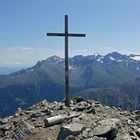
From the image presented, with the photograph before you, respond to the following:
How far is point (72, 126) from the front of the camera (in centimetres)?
1980

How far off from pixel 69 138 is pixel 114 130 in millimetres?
2186

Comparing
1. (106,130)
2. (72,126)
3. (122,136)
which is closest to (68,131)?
(72,126)

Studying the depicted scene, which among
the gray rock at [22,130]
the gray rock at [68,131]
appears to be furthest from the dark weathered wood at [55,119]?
the gray rock at [68,131]

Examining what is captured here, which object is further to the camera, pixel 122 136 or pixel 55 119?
pixel 55 119

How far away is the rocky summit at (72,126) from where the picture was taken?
18.4m

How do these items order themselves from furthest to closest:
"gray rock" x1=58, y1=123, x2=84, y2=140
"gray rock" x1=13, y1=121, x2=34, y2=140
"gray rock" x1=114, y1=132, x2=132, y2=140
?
"gray rock" x1=13, y1=121, x2=34, y2=140 < "gray rock" x1=58, y1=123, x2=84, y2=140 < "gray rock" x1=114, y1=132, x2=132, y2=140

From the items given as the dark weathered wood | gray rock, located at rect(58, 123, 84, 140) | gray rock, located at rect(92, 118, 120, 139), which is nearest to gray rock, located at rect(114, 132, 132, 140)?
gray rock, located at rect(92, 118, 120, 139)

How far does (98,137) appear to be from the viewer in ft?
58.3

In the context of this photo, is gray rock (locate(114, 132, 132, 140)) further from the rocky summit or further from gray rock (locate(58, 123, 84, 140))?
gray rock (locate(58, 123, 84, 140))

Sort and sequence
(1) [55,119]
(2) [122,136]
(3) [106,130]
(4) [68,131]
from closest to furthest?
(2) [122,136] → (3) [106,130] → (4) [68,131] → (1) [55,119]

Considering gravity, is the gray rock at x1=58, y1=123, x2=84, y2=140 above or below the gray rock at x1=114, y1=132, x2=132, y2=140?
below

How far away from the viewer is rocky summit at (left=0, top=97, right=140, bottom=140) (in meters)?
18.4

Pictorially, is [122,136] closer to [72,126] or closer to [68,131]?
[68,131]

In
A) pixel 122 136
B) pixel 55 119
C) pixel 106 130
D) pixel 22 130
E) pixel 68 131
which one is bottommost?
pixel 22 130
